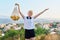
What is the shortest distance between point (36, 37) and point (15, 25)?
0.84 ft

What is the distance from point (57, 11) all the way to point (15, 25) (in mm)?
483

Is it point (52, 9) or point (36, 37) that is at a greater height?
point (52, 9)

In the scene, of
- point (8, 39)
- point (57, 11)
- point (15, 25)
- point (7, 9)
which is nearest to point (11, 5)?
point (7, 9)

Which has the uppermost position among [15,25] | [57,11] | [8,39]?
[57,11]

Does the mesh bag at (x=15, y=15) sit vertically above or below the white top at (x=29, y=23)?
above

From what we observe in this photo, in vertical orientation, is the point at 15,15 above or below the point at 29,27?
above

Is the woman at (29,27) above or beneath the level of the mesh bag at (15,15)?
beneath

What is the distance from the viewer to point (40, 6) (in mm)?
2354

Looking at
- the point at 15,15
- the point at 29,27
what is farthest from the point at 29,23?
the point at 15,15

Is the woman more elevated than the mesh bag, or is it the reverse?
the mesh bag

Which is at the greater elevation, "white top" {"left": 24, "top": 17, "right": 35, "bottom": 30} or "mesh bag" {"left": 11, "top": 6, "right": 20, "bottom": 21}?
"mesh bag" {"left": 11, "top": 6, "right": 20, "bottom": 21}

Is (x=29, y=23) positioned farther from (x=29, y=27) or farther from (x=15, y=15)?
(x=15, y=15)

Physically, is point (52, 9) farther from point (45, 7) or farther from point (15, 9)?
point (15, 9)

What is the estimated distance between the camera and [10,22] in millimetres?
2307
